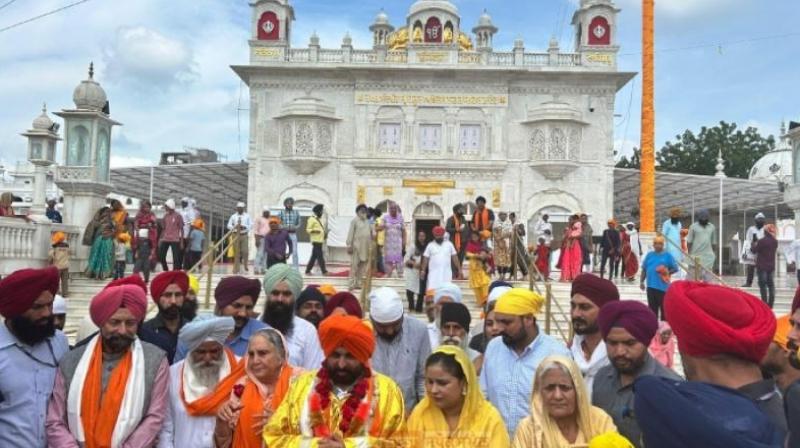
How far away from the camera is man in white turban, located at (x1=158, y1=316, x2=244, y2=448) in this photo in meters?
3.71

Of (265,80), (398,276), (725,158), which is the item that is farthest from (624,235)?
(725,158)

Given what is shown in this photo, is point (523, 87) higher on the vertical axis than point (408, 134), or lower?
higher

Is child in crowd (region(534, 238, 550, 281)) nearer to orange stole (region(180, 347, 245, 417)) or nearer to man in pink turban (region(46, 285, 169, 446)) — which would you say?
orange stole (region(180, 347, 245, 417))

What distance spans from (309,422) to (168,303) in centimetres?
199

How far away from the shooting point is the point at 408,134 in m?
27.0

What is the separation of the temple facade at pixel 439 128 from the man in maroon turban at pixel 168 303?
2203 centimetres

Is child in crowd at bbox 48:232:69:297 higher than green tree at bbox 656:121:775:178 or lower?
lower

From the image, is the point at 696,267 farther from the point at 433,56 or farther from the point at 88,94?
the point at 433,56

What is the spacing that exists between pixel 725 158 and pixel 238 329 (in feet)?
165

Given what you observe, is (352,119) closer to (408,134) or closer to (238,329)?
(408,134)

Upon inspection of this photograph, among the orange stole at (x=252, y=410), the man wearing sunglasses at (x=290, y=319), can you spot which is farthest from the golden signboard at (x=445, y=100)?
the orange stole at (x=252, y=410)

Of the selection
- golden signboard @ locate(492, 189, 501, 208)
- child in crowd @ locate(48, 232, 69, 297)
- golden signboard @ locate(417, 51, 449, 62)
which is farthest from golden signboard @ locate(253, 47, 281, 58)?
child in crowd @ locate(48, 232, 69, 297)

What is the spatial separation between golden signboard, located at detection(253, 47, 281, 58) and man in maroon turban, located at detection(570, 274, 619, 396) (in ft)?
80.6

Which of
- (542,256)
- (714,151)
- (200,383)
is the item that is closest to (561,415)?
(200,383)
